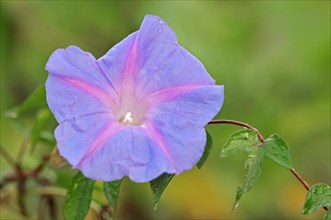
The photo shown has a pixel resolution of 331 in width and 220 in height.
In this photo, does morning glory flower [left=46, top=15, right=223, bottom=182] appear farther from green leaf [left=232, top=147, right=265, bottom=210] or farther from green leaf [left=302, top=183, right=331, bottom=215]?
green leaf [left=302, top=183, right=331, bottom=215]

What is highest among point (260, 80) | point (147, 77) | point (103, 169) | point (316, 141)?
point (147, 77)

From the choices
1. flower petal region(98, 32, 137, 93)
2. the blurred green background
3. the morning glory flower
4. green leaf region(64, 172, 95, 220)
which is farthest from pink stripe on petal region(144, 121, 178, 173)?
the blurred green background

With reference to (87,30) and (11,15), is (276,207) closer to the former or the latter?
(87,30)

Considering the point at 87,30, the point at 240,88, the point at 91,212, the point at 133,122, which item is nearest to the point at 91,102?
the point at 133,122

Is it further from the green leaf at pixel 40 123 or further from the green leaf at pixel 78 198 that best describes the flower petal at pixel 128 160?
the green leaf at pixel 40 123

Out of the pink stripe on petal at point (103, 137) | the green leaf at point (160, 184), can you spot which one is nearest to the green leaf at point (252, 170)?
the green leaf at point (160, 184)
